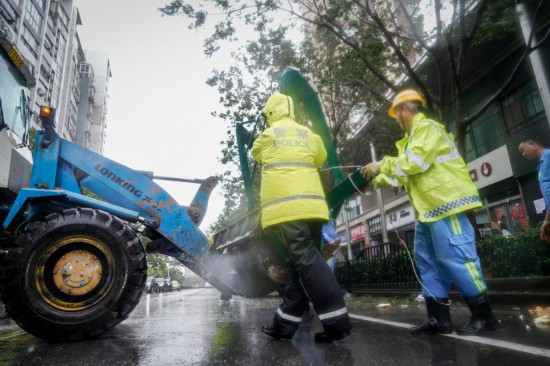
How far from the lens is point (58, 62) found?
47375mm

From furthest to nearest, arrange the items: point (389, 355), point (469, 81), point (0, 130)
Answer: point (469, 81) → point (0, 130) → point (389, 355)

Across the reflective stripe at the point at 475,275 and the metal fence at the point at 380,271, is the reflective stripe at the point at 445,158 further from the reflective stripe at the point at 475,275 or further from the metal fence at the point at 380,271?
the metal fence at the point at 380,271

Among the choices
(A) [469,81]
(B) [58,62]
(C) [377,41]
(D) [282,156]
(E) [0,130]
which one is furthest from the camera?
(B) [58,62]

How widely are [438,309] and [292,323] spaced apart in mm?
1248

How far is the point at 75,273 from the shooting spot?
10.5 feet

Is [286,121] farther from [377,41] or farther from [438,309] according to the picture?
[377,41]

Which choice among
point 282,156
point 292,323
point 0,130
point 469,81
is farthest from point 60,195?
point 469,81

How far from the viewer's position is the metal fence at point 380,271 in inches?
301

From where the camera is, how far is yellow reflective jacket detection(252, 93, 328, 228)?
9.50 feet

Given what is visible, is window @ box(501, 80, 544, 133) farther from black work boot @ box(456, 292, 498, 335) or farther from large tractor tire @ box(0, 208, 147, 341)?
large tractor tire @ box(0, 208, 147, 341)

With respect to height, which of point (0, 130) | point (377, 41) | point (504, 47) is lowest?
point (0, 130)

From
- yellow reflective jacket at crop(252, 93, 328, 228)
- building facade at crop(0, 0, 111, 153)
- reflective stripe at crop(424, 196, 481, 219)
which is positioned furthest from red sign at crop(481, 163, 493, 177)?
building facade at crop(0, 0, 111, 153)

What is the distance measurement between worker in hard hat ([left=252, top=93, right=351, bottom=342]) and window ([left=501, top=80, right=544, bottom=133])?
42.8ft

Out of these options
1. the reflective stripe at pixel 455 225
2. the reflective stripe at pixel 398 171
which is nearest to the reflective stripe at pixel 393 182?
the reflective stripe at pixel 398 171
